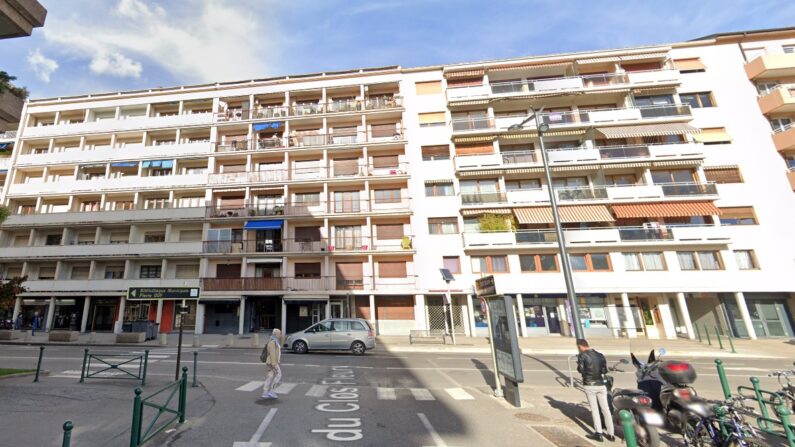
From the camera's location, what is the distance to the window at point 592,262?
2273cm

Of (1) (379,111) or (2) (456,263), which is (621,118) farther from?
(1) (379,111)

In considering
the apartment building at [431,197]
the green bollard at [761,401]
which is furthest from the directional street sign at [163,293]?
the green bollard at [761,401]

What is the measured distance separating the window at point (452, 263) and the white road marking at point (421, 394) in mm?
15111

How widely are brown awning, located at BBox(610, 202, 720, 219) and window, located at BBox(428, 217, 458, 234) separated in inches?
441

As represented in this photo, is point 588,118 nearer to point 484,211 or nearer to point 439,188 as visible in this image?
point 484,211

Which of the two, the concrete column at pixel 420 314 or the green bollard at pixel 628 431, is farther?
the concrete column at pixel 420 314

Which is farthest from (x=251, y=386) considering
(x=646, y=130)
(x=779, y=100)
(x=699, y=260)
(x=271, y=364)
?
(x=779, y=100)

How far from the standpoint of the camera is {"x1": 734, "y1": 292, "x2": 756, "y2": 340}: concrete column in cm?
2051

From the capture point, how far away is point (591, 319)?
22.3 m

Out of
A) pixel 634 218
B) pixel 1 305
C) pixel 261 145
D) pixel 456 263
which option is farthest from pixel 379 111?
pixel 1 305

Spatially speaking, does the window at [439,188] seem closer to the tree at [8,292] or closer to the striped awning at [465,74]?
the striped awning at [465,74]

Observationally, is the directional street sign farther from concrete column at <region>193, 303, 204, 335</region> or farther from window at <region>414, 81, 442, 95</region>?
window at <region>414, 81, 442, 95</region>

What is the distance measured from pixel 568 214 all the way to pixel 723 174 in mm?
11519

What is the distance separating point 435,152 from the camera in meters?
26.7
